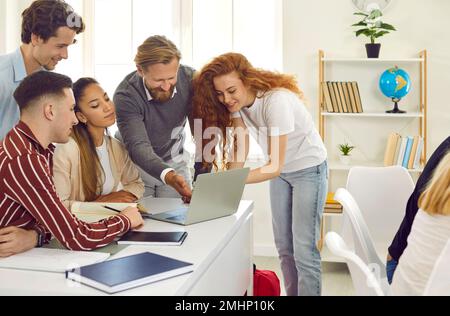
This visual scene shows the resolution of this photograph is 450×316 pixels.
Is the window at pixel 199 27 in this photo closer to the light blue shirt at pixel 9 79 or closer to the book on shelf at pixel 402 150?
the book on shelf at pixel 402 150

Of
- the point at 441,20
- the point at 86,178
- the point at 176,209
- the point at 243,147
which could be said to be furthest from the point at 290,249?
the point at 441,20

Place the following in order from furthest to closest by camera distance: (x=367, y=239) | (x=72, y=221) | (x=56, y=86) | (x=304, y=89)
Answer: (x=304, y=89), (x=367, y=239), (x=56, y=86), (x=72, y=221)

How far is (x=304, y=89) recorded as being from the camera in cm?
410

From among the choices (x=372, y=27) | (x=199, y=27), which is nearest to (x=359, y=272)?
(x=372, y=27)

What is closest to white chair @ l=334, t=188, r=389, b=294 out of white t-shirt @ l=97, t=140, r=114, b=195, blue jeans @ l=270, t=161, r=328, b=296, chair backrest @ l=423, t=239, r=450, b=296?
blue jeans @ l=270, t=161, r=328, b=296

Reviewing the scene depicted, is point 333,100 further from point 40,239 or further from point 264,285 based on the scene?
point 40,239

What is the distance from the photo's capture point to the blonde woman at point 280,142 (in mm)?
2410

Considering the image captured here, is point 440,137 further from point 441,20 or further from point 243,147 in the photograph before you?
point 243,147

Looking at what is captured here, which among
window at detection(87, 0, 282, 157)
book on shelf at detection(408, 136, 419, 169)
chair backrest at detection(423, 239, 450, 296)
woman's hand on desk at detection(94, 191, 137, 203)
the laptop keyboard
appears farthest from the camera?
window at detection(87, 0, 282, 157)

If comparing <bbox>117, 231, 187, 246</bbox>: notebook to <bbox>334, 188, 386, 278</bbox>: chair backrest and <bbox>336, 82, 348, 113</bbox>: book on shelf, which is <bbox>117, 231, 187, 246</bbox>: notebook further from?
<bbox>336, 82, 348, 113</bbox>: book on shelf

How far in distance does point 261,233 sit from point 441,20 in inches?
78.9

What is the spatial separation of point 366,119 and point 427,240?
2.78 m

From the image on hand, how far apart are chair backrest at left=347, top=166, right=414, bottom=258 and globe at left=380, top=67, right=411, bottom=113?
151 cm

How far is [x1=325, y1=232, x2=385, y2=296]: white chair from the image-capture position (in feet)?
3.91
